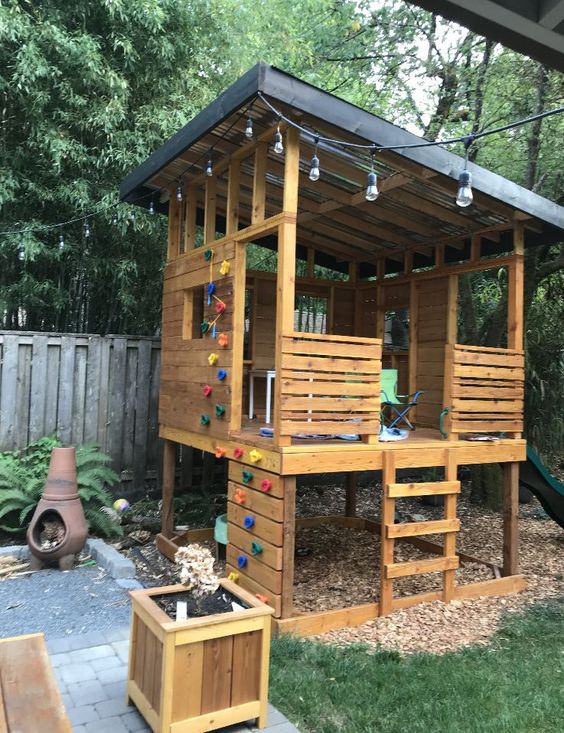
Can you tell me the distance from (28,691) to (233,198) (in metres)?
3.89

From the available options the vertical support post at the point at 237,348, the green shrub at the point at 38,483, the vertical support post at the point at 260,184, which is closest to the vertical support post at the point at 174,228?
the vertical support post at the point at 237,348

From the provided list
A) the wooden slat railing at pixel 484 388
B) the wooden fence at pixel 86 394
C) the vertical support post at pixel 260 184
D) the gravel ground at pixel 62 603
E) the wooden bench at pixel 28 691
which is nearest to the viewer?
the wooden bench at pixel 28 691

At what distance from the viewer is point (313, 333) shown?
5656 millimetres

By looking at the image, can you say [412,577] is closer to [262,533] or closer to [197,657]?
[262,533]

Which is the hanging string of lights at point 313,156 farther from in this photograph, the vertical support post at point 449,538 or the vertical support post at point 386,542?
the vertical support post at point 449,538

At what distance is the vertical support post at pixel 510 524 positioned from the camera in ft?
17.3

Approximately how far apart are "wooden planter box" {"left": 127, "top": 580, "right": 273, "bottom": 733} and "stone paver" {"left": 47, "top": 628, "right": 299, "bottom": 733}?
0.08 meters

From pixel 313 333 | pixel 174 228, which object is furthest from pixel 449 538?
pixel 174 228

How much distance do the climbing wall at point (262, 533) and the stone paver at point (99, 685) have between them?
0.94 metres

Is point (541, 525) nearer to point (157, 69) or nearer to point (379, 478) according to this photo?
point (379, 478)

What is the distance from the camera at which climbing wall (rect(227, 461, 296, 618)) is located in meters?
4.06

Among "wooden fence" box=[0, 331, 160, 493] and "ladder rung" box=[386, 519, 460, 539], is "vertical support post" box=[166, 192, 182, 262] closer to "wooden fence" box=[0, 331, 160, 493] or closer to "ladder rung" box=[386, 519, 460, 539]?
"wooden fence" box=[0, 331, 160, 493]

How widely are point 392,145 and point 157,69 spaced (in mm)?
3669

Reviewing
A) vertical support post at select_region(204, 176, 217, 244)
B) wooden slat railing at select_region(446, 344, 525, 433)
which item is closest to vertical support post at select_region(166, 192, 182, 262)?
vertical support post at select_region(204, 176, 217, 244)
